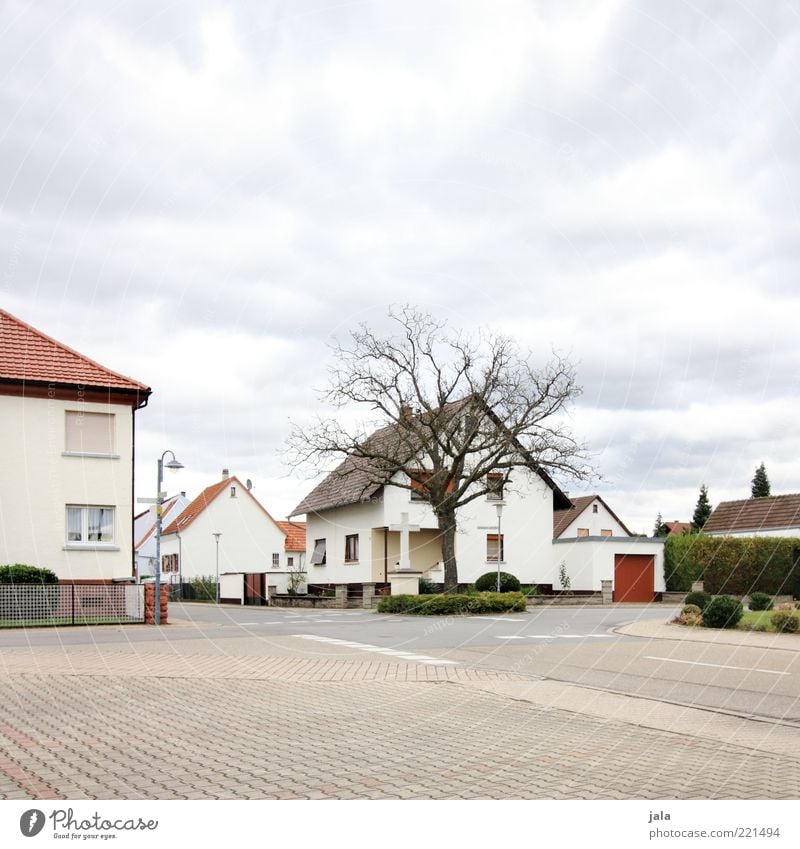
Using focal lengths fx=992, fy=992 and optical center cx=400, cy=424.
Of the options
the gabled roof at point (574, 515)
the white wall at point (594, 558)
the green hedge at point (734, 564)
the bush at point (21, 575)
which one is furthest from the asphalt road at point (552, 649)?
the gabled roof at point (574, 515)

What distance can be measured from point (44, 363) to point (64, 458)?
3.18m

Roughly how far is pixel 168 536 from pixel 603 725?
5711 centimetres

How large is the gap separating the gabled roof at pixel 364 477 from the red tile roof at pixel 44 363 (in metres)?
10.2

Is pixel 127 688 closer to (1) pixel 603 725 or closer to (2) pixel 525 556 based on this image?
(1) pixel 603 725

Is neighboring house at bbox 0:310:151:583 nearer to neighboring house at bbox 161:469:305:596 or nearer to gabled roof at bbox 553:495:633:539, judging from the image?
neighboring house at bbox 161:469:305:596

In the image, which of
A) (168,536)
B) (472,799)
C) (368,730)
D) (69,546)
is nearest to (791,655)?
(368,730)

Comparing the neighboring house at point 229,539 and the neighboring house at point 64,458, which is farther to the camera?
the neighboring house at point 229,539

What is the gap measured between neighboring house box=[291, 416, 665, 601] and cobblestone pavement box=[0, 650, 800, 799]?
1223 inches

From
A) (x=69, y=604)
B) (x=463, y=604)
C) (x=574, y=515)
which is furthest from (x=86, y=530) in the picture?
(x=574, y=515)

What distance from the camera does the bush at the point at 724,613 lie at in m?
24.7

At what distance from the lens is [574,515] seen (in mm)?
56281

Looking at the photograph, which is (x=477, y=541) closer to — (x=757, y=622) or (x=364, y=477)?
(x=364, y=477)

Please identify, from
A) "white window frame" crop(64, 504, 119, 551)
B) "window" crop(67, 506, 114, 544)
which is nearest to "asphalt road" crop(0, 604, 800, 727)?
"white window frame" crop(64, 504, 119, 551)

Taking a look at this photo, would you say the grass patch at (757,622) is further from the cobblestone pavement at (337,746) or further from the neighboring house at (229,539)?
the neighboring house at (229,539)
